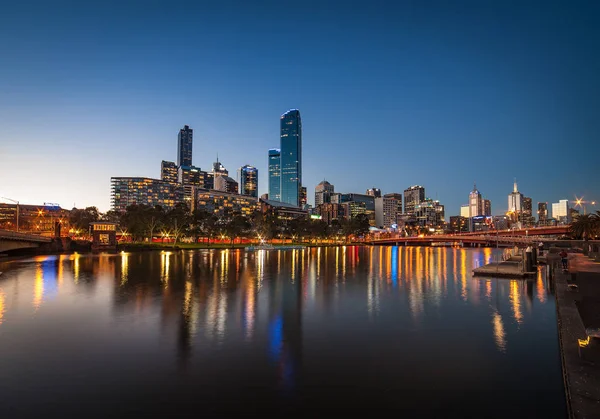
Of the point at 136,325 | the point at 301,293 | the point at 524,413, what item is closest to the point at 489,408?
the point at 524,413

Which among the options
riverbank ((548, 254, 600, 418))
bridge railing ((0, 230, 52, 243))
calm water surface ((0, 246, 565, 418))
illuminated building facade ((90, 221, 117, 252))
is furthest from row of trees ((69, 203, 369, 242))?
riverbank ((548, 254, 600, 418))

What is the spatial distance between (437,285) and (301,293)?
14.3 metres

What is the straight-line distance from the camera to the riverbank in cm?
906

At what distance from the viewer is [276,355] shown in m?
14.9

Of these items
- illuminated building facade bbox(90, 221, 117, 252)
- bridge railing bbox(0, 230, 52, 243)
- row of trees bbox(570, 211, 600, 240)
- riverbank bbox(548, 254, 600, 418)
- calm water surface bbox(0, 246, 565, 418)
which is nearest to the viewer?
riverbank bbox(548, 254, 600, 418)

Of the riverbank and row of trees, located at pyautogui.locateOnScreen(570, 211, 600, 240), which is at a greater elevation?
row of trees, located at pyautogui.locateOnScreen(570, 211, 600, 240)

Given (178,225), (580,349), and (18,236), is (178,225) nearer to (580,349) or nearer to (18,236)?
(18,236)

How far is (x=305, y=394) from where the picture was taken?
11375 millimetres

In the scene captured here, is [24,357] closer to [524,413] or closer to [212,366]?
[212,366]

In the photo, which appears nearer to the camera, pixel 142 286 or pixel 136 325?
pixel 136 325

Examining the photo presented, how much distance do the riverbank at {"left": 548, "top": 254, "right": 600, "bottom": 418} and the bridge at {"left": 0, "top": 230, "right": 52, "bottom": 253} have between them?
257 feet

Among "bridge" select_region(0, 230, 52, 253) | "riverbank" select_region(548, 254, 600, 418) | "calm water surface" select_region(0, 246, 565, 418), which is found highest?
"bridge" select_region(0, 230, 52, 253)

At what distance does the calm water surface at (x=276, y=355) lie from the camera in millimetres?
10805

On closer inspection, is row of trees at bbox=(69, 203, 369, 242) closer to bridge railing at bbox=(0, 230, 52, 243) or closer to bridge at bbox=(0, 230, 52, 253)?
bridge railing at bbox=(0, 230, 52, 243)
